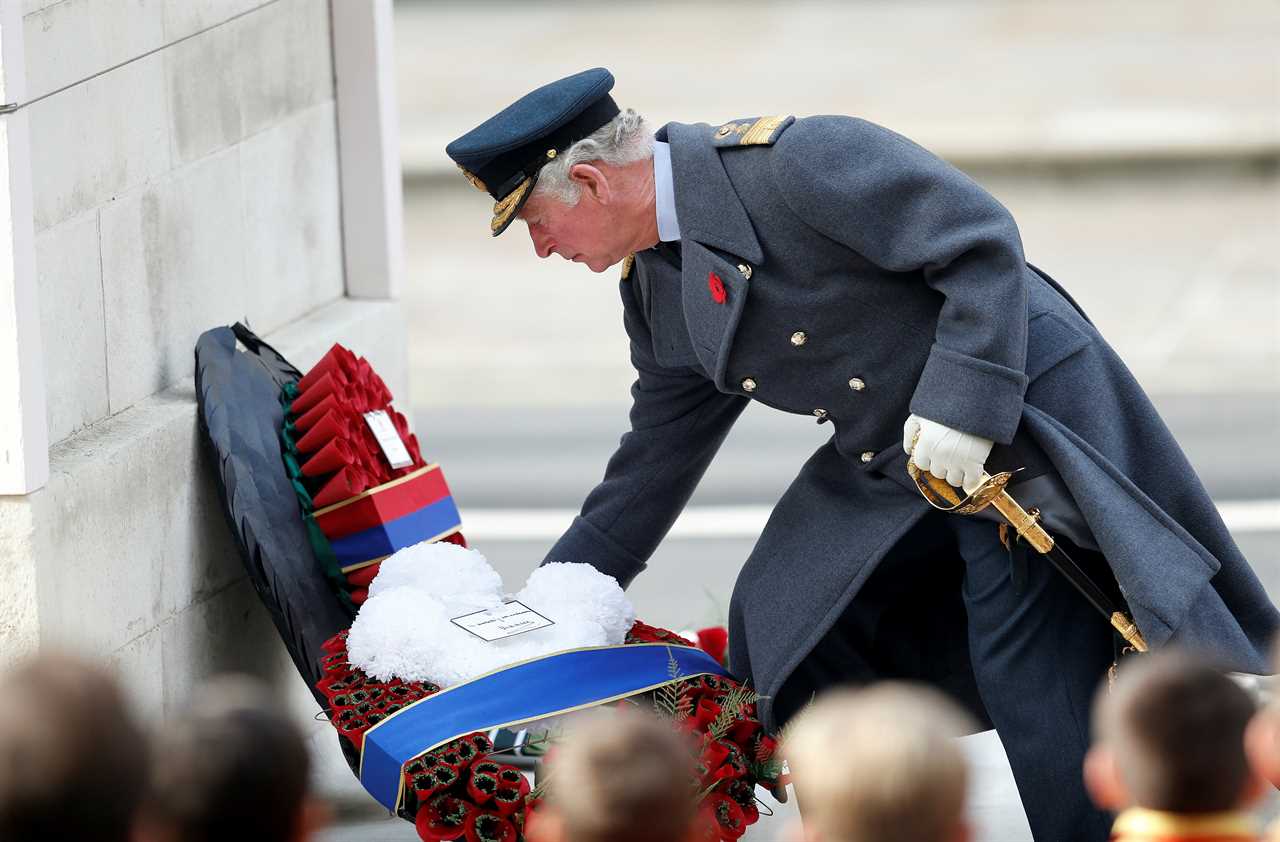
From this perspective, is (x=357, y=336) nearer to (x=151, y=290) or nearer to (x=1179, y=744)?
(x=151, y=290)

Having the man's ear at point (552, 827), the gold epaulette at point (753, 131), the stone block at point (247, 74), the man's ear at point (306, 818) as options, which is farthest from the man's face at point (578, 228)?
the man's ear at point (306, 818)

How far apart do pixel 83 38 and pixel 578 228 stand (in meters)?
0.95

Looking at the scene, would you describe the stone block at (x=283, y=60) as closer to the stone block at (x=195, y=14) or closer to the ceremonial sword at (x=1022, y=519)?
the stone block at (x=195, y=14)

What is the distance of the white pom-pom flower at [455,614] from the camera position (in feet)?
12.0

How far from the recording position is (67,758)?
7.38ft

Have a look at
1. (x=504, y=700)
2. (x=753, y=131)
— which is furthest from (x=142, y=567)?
(x=753, y=131)

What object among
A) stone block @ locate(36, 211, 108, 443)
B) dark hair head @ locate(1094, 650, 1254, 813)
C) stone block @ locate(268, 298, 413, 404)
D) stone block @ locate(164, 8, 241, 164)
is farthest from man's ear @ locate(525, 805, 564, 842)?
stone block @ locate(268, 298, 413, 404)

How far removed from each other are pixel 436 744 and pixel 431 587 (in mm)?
469

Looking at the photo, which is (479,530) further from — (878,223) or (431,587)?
(878,223)

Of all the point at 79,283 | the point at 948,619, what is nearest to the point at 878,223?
the point at 948,619

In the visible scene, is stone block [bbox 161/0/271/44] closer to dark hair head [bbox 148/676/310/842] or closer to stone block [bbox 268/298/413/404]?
stone block [bbox 268/298/413/404]

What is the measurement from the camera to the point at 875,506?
3.78 metres

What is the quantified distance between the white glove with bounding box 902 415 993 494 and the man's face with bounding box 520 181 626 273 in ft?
2.04

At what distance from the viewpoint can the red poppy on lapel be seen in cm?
362
